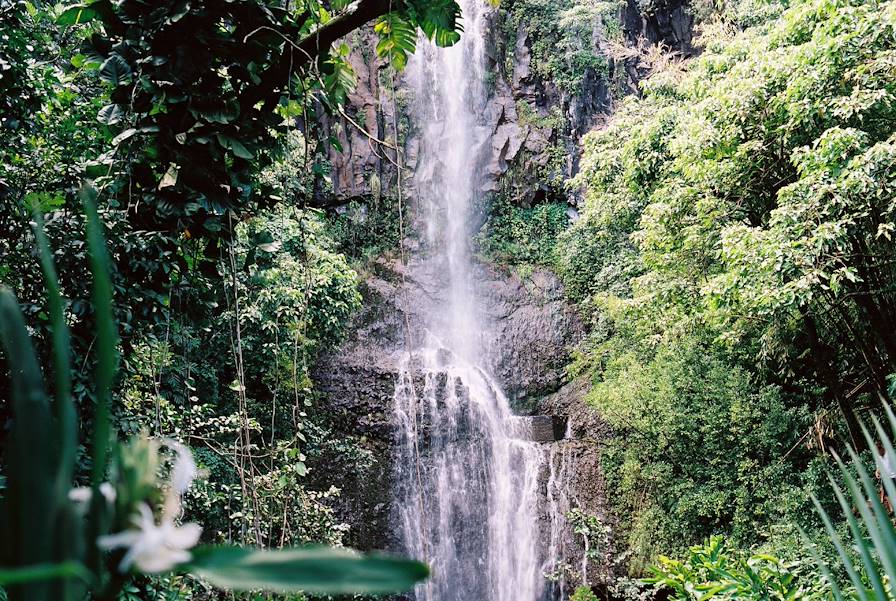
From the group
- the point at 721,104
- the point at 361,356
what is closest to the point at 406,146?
the point at 361,356

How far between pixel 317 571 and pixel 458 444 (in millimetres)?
8348

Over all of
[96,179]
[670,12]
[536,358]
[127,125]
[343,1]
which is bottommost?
[96,179]

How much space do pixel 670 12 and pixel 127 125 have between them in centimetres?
1172

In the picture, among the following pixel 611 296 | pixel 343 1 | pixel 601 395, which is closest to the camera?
pixel 343 1

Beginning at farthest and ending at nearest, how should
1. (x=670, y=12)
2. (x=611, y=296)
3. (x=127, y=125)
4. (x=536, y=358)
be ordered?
(x=670, y=12), (x=536, y=358), (x=611, y=296), (x=127, y=125)

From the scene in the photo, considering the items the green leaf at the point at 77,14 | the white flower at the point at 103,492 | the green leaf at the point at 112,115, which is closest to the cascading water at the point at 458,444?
the green leaf at the point at 112,115

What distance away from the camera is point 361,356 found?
9219 mm

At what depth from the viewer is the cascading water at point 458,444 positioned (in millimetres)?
7680

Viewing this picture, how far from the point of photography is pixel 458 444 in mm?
8445

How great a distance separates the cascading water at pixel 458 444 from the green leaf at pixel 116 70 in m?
4.40

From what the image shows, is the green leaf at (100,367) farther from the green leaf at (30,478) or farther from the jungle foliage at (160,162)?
the jungle foliage at (160,162)

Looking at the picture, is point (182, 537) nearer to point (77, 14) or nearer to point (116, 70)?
point (116, 70)

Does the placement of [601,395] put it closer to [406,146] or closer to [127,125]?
[406,146]

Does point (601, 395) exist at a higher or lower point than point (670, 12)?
lower
